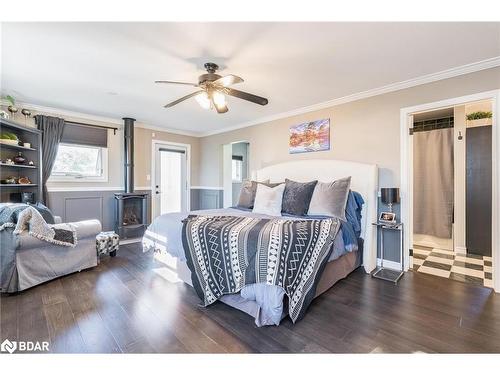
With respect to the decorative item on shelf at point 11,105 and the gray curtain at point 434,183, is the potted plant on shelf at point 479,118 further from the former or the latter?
the decorative item on shelf at point 11,105

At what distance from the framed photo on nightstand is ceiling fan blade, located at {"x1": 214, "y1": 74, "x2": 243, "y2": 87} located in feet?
7.88

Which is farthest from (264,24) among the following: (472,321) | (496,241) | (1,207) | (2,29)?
(1,207)

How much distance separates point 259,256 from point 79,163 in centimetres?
426

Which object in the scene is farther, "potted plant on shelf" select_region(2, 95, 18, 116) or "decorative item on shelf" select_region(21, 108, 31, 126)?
"decorative item on shelf" select_region(21, 108, 31, 126)

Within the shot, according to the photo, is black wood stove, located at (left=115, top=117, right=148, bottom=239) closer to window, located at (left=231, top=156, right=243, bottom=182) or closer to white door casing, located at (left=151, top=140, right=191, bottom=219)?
white door casing, located at (left=151, top=140, right=191, bottom=219)

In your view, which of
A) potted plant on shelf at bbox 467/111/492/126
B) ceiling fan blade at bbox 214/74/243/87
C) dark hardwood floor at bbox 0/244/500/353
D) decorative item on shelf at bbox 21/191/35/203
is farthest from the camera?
decorative item on shelf at bbox 21/191/35/203

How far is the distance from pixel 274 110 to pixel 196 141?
8.65 ft

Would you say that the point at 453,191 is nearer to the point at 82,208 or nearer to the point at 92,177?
the point at 92,177

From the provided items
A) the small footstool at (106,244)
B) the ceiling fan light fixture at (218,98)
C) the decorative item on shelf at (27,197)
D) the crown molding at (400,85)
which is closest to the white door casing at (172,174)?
the small footstool at (106,244)

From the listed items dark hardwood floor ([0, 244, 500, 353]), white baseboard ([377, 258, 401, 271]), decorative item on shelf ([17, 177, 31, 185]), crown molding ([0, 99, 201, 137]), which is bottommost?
dark hardwood floor ([0, 244, 500, 353])

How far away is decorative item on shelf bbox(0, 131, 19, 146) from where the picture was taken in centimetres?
330

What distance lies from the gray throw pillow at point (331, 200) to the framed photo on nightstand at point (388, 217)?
22.5 inches

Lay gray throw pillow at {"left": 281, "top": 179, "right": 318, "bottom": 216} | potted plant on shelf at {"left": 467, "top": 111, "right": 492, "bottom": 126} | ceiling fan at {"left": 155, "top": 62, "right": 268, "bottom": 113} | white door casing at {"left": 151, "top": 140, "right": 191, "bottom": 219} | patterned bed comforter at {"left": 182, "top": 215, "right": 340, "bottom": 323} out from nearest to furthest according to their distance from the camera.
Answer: patterned bed comforter at {"left": 182, "top": 215, "right": 340, "bottom": 323}
ceiling fan at {"left": 155, "top": 62, "right": 268, "bottom": 113}
gray throw pillow at {"left": 281, "top": 179, "right": 318, "bottom": 216}
potted plant on shelf at {"left": 467, "top": 111, "right": 492, "bottom": 126}
white door casing at {"left": 151, "top": 140, "right": 191, "bottom": 219}

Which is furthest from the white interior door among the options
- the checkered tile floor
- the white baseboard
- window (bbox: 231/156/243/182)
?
the checkered tile floor
